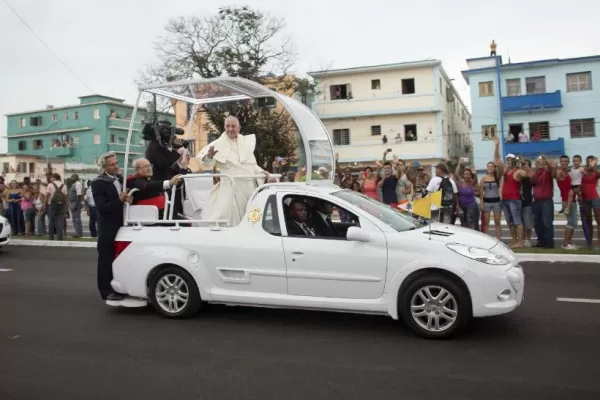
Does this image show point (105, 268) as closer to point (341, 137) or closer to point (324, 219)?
point (324, 219)

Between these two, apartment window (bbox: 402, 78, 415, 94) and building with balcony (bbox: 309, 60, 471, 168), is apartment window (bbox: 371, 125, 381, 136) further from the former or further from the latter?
apartment window (bbox: 402, 78, 415, 94)

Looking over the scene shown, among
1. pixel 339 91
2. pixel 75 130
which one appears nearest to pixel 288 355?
pixel 339 91

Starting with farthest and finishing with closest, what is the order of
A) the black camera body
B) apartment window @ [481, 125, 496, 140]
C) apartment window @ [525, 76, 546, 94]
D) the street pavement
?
apartment window @ [481, 125, 496, 140], apartment window @ [525, 76, 546, 94], the black camera body, the street pavement

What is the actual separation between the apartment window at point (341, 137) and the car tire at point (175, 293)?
32.6 metres

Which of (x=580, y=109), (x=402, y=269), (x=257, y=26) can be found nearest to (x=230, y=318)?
(x=402, y=269)

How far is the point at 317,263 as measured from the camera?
5559 millimetres

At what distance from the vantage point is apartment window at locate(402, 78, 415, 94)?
120ft

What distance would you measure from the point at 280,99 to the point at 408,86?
31.6m

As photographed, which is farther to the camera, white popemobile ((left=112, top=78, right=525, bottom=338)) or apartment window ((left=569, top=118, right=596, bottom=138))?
apartment window ((left=569, top=118, right=596, bottom=138))

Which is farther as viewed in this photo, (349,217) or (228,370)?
(349,217)

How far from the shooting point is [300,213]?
6008mm

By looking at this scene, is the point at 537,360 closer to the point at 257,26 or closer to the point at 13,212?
the point at 13,212

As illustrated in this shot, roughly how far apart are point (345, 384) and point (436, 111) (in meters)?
33.6

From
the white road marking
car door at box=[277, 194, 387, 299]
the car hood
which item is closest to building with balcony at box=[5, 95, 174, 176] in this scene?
car door at box=[277, 194, 387, 299]
